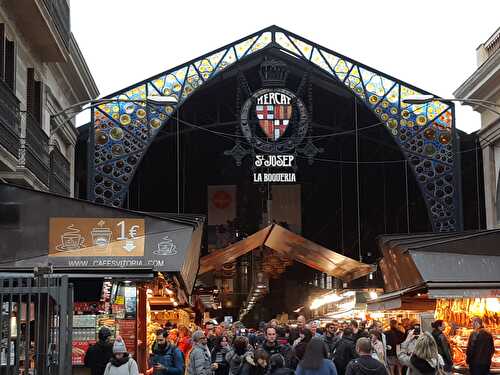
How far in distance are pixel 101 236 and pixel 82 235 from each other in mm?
374

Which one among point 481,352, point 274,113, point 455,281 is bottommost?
point 481,352

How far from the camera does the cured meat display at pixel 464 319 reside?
20.7 m

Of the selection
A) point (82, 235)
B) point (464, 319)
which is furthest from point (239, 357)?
point (464, 319)

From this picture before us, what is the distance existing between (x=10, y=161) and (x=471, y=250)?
10060mm

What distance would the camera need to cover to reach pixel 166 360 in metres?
15.2

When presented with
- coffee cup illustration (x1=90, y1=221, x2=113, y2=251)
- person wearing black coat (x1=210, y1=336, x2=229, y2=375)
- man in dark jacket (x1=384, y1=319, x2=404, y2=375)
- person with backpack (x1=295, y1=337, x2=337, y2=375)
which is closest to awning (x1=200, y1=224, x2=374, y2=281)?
man in dark jacket (x1=384, y1=319, x2=404, y2=375)

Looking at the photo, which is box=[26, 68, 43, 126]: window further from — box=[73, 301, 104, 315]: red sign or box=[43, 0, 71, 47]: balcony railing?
box=[73, 301, 104, 315]: red sign

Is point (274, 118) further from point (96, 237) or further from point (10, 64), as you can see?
point (96, 237)

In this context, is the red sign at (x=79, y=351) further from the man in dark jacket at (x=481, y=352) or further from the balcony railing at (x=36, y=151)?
the man in dark jacket at (x=481, y=352)

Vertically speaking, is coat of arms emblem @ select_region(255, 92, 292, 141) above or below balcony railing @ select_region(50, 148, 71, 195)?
above

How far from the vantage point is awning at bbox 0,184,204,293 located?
1955 centimetres

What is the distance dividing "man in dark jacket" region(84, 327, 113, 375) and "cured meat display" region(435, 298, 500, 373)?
820 cm

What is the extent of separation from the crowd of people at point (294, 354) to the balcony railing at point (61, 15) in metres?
7.78

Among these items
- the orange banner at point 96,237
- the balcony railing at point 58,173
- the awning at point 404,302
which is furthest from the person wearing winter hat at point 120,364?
the balcony railing at point 58,173
